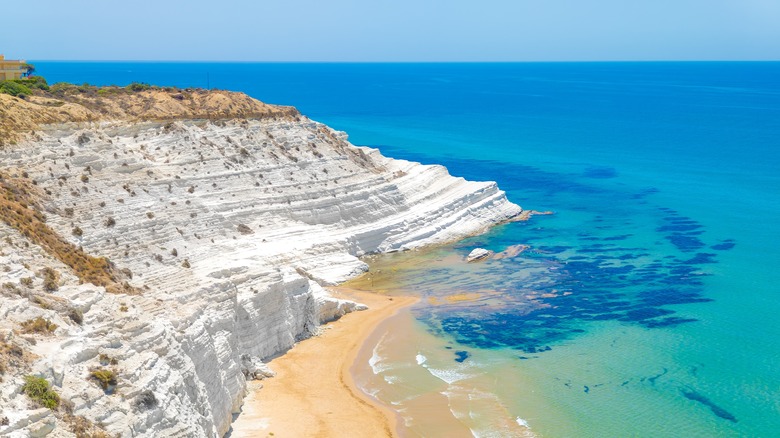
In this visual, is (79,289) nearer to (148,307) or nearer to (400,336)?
(148,307)

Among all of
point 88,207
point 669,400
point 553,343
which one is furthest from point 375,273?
point 669,400

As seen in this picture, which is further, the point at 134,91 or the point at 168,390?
the point at 134,91

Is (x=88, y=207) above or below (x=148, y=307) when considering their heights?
above

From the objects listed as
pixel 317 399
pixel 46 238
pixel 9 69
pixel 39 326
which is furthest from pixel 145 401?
pixel 9 69

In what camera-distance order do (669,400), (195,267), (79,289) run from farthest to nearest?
(195,267), (669,400), (79,289)

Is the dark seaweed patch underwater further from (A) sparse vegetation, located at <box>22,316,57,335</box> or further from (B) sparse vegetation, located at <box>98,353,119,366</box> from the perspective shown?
(A) sparse vegetation, located at <box>22,316,57,335</box>

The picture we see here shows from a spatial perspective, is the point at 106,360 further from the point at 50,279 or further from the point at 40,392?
the point at 50,279

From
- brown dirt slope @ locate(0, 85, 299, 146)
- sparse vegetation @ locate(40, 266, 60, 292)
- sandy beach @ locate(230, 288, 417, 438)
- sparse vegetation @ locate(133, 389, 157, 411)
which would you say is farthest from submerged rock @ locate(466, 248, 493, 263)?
sparse vegetation @ locate(133, 389, 157, 411)
